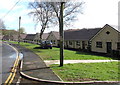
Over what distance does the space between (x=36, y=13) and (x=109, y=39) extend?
27.2 meters

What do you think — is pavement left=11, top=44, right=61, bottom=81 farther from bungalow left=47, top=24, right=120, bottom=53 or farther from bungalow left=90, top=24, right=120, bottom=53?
bungalow left=47, top=24, right=120, bottom=53

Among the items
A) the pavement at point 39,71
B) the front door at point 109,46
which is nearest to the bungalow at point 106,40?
the front door at point 109,46

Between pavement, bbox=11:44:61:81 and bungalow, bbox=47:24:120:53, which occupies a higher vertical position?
bungalow, bbox=47:24:120:53

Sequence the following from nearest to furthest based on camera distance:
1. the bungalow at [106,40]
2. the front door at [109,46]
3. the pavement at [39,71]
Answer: the pavement at [39,71] → the bungalow at [106,40] → the front door at [109,46]

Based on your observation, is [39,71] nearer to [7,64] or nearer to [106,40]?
[7,64]

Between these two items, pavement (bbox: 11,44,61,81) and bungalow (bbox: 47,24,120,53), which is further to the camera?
bungalow (bbox: 47,24,120,53)

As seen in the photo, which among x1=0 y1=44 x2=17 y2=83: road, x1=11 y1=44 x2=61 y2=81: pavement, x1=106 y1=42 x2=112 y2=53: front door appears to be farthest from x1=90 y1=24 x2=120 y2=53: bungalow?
x1=0 y1=44 x2=17 y2=83: road

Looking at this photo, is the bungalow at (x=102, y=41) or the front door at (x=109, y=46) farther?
the front door at (x=109, y=46)

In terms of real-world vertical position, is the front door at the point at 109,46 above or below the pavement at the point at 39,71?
above

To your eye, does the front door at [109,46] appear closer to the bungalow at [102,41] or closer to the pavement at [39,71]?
the bungalow at [102,41]

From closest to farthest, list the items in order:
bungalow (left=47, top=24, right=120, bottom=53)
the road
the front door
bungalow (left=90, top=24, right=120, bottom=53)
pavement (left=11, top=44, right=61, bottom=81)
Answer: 1. pavement (left=11, top=44, right=61, bottom=81)
2. the road
3. bungalow (left=90, top=24, right=120, bottom=53)
4. bungalow (left=47, top=24, right=120, bottom=53)
5. the front door

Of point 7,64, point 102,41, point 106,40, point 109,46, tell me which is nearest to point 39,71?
point 7,64

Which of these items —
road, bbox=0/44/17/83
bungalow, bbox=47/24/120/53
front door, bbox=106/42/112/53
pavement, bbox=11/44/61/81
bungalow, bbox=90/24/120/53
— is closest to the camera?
pavement, bbox=11/44/61/81

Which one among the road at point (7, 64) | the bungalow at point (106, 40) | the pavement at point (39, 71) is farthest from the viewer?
the bungalow at point (106, 40)
